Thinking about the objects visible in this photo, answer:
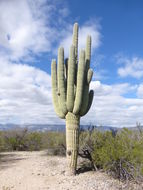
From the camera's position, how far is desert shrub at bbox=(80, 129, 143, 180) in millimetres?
7062

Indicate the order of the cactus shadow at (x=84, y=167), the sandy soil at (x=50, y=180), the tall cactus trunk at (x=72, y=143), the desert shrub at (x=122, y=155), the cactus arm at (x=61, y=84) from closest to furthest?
the sandy soil at (x=50, y=180) < the desert shrub at (x=122, y=155) < the tall cactus trunk at (x=72, y=143) < the cactus arm at (x=61, y=84) < the cactus shadow at (x=84, y=167)

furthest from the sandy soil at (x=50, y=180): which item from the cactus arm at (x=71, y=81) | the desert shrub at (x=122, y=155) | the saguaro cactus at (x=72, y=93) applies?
the cactus arm at (x=71, y=81)

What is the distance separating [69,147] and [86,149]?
1.14m

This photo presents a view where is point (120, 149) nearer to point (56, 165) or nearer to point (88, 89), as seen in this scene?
point (88, 89)

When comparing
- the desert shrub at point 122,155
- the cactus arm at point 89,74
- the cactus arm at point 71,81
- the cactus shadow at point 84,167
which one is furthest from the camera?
the cactus shadow at point 84,167

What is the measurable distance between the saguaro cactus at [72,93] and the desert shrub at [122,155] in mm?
1005

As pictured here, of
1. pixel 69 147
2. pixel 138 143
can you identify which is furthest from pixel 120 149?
pixel 69 147

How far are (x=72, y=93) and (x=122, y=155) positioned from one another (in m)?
2.79

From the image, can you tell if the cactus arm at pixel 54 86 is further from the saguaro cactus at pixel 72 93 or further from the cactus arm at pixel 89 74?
the cactus arm at pixel 89 74

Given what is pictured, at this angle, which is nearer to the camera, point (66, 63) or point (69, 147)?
point (69, 147)

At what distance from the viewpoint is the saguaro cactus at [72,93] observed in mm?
7859

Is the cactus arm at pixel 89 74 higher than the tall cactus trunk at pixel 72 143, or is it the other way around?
the cactus arm at pixel 89 74

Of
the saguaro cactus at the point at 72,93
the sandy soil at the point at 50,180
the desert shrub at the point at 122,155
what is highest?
the saguaro cactus at the point at 72,93

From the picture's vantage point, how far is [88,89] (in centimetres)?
835
